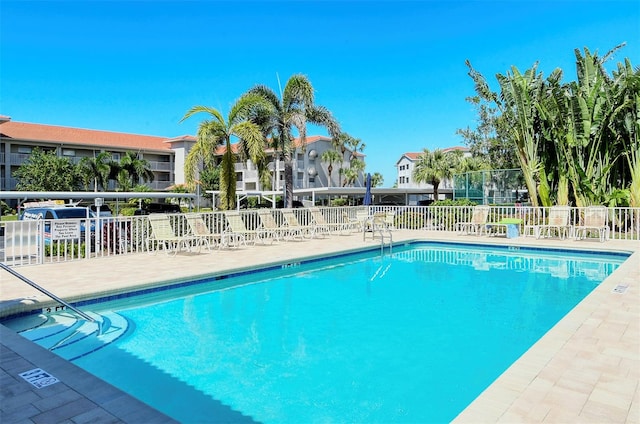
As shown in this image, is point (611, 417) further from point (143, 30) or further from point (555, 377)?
point (143, 30)

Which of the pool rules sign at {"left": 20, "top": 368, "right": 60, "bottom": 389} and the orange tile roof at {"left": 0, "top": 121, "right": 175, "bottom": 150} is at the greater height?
the orange tile roof at {"left": 0, "top": 121, "right": 175, "bottom": 150}

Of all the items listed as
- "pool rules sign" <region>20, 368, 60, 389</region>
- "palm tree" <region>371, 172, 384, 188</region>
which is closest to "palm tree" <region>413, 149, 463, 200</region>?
"palm tree" <region>371, 172, 384, 188</region>

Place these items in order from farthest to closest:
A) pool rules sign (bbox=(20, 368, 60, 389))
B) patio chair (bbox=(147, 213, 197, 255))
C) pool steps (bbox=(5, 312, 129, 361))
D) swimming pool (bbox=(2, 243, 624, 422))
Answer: patio chair (bbox=(147, 213, 197, 255)) < pool steps (bbox=(5, 312, 129, 361)) < swimming pool (bbox=(2, 243, 624, 422)) < pool rules sign (bbox=(20, 368, 60, 389))

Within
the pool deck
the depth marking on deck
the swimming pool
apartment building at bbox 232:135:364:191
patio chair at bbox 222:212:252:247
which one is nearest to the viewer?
the pool deck

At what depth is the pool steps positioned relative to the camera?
5.13 meters

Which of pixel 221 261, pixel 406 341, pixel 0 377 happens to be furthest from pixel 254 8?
pixel 0 377

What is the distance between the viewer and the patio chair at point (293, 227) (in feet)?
46.6

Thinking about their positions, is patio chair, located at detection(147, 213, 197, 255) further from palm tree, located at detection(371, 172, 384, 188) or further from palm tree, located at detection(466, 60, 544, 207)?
palm tree, located at detection(371, 172, 384, 188)

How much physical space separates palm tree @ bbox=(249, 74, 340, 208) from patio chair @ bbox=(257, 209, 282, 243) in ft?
16.8

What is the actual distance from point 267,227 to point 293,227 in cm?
84

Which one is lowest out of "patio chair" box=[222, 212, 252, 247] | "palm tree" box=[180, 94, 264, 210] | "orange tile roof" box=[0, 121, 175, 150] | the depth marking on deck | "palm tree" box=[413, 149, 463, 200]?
the depth marking on deck

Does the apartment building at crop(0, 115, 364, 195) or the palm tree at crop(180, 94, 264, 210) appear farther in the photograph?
the apartment building at crop(0, 115, 364, 195)

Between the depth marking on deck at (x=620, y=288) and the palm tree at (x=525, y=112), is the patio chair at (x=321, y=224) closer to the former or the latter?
the palm tree at (x=525, y=112)

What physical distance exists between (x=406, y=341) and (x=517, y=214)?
12.2 metres
